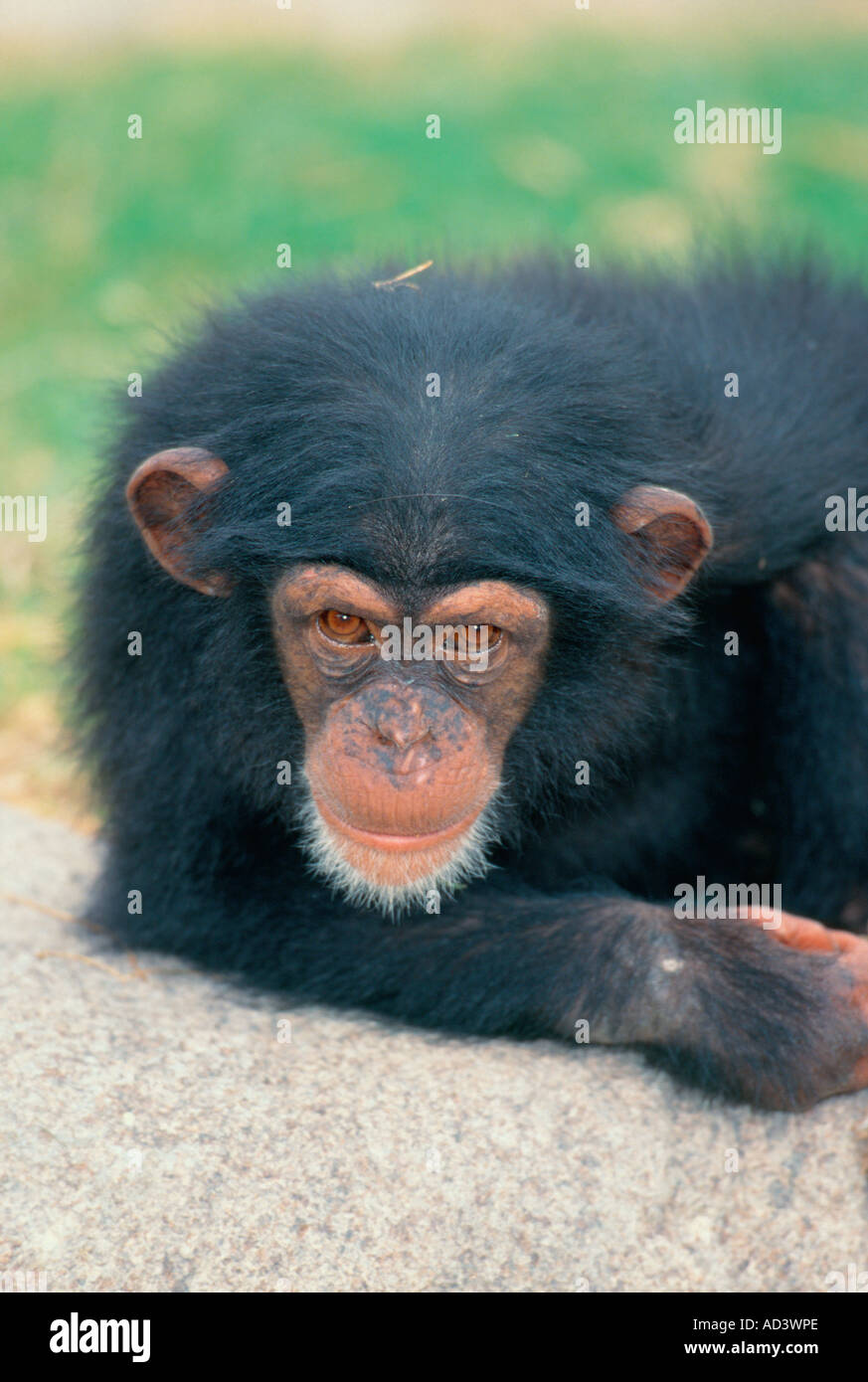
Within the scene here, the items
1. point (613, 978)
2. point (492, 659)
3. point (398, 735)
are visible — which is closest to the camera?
point (398, 735)

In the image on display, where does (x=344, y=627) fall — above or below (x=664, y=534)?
below

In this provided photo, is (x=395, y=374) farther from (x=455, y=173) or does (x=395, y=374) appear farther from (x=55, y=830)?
(x=455, y=173)

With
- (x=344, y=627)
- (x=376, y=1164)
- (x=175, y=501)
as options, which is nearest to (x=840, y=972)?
(x=376, y=1164)

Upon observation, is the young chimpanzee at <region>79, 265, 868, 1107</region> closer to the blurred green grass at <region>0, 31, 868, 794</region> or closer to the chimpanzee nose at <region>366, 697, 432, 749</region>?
the chimpanzee nose at <region>366, 697, 432, 749</region>

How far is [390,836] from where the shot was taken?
409 cm

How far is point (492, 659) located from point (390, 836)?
54cm

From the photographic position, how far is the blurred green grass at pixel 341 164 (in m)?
11.1

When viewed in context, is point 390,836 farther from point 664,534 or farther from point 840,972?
point 840,972

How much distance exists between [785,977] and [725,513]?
1.33 meters

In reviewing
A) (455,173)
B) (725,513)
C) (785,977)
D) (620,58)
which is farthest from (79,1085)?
(620,58)

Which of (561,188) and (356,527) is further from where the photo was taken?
(561,188)

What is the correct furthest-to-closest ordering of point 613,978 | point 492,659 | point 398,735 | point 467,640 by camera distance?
point 613,978 < point 492,659 < point 467,640 < point 398,735

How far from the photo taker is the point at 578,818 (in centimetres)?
489

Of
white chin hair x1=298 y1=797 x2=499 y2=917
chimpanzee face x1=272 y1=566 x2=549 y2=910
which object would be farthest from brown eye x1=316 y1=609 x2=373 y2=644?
white chin hair x1=298 y1=797 x2=499 y2=917
